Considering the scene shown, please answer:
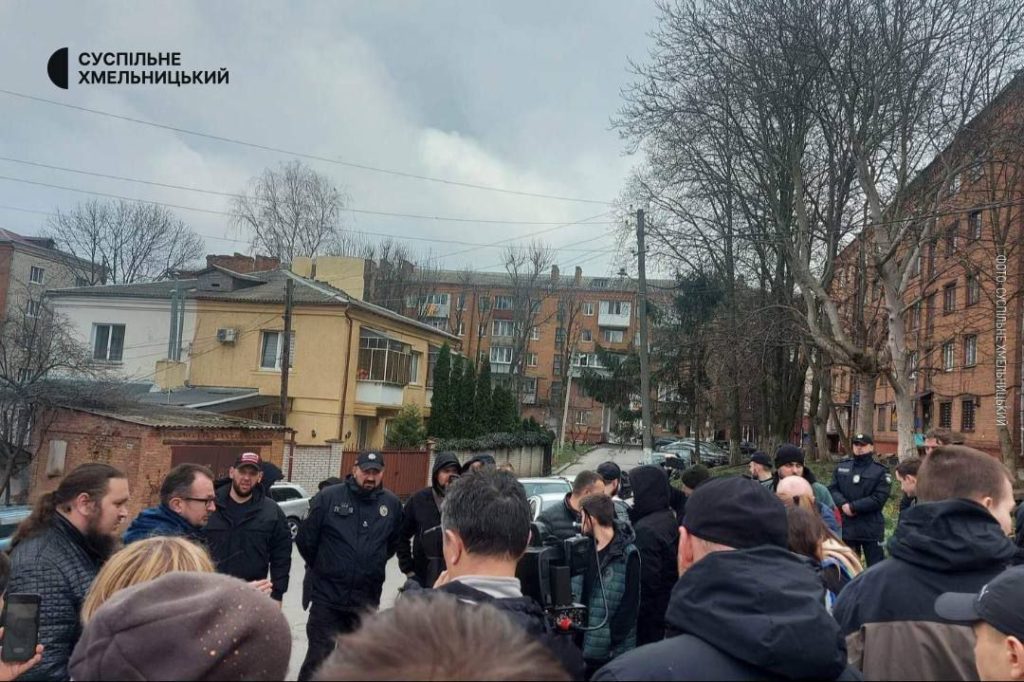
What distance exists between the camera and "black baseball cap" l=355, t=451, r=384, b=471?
5.57 meters

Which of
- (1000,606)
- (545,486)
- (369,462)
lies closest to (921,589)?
(1000,606)

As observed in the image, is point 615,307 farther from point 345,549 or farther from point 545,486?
point 345,549

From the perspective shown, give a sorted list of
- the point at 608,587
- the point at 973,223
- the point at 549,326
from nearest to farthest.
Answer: the point at 608,587
the point at 973,223
the point at 549,326

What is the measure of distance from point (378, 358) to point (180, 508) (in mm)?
27819

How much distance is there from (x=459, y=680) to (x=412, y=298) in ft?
186

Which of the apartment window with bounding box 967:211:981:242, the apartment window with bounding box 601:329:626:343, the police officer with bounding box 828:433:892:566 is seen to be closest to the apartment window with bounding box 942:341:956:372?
the apartment window with bounding box 967:211:981:242

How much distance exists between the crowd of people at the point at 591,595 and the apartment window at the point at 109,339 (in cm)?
3148

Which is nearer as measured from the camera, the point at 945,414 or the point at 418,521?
the point at 418,521

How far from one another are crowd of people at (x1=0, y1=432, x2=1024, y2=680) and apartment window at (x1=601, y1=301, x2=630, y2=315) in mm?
71390

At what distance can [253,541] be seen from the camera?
17.8ft

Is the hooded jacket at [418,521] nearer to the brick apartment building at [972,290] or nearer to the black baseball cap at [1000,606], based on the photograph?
the black baseball cap at [1000,606]

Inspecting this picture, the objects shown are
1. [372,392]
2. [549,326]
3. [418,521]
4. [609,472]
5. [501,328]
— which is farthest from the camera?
[501,328]

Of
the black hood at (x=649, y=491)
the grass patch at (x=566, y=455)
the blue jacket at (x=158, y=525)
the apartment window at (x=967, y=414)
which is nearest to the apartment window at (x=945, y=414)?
the apartment window at (x=967, y=414)

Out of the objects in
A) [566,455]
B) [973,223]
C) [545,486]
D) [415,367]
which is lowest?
[566,455]
